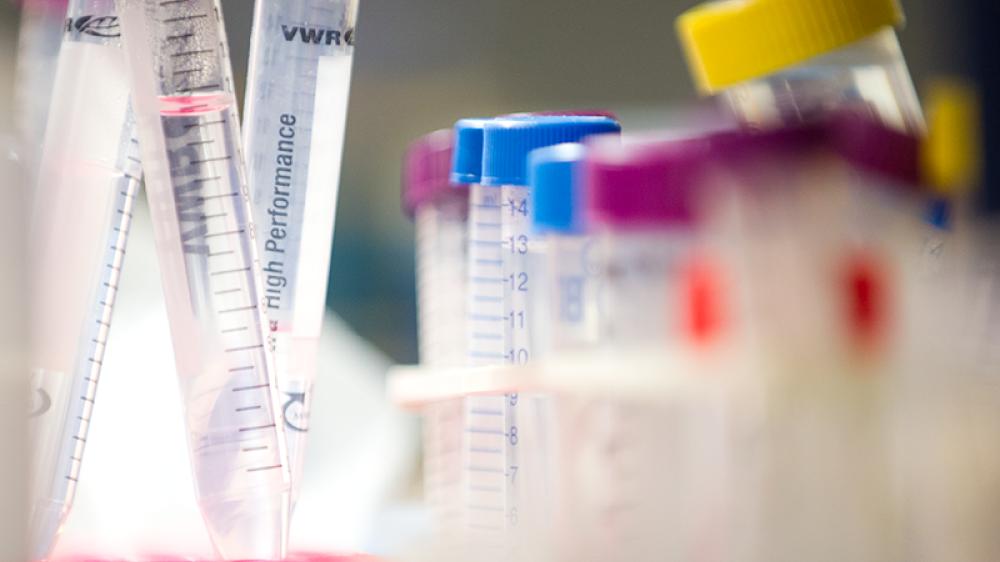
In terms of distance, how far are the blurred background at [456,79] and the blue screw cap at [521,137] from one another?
0.78m

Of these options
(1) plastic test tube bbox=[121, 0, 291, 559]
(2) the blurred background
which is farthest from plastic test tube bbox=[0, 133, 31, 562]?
(2) the blurred background

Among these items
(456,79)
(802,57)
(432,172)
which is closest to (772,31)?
(802,57)

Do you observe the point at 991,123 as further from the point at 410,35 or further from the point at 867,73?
the point at 410,35

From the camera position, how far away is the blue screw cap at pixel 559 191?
42 centimetres

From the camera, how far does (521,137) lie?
55 centimetres

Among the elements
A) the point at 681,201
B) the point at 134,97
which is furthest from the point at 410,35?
the point at 681,201

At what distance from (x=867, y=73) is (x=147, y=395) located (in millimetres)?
657

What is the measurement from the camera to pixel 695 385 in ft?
1.24

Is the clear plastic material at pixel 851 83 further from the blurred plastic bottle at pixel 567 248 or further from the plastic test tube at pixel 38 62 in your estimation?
the plastic test tube at pixel 38 62

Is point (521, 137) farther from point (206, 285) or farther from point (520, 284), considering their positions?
point (206, 285)

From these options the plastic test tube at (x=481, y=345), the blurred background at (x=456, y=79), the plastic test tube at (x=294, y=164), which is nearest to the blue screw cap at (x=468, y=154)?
the plastic test tube at (x=481, y=345)

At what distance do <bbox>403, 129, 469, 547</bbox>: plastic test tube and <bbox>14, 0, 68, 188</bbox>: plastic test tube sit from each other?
278mm

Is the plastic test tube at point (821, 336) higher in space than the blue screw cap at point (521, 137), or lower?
lower

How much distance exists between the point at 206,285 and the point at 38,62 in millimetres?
210
